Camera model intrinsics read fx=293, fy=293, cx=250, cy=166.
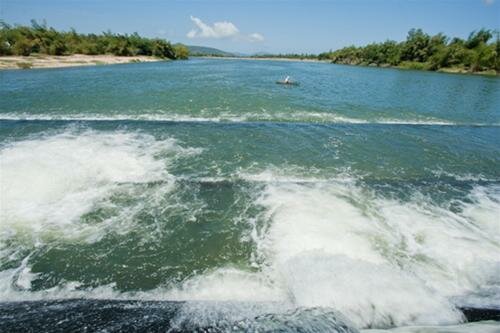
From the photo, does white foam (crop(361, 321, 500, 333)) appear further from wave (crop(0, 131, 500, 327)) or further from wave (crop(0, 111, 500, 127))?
wave (crop(0, 111, 500, 127))

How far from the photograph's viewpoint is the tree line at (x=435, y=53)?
63875mm

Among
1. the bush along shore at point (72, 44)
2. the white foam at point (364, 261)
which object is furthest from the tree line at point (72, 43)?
the white foam at point (364, 261)

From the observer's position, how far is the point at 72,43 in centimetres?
7012

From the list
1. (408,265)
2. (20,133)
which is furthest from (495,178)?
(20,133)

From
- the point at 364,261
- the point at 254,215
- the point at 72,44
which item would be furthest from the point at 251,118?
the point at 72,44

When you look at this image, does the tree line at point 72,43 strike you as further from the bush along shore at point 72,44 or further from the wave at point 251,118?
the wave at point 251,118

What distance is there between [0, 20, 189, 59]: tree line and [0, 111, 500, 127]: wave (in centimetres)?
5079

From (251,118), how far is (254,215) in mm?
11191

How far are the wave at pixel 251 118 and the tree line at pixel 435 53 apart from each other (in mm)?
58538

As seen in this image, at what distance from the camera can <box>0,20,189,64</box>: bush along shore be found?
2169 inches

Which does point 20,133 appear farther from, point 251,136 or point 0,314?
point 0,314

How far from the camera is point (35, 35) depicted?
60.8 metres

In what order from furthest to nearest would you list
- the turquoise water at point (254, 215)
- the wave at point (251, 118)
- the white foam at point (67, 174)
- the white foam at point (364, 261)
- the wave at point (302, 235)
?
the wave at point (251, 118)
the white foam at point (67, 174)
the turquoise water at point (254, 215)
the wave at point (302, 235)
the white foam at point (364, 261)

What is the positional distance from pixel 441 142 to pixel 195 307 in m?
15.6
